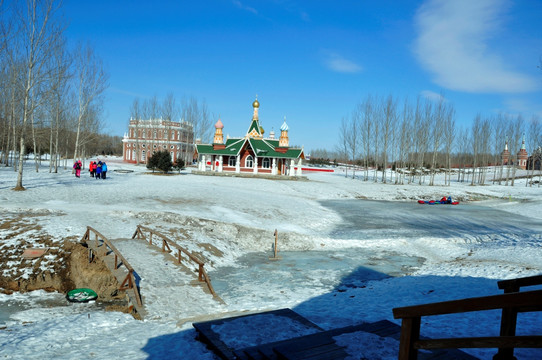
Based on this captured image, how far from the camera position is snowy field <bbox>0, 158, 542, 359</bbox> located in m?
7.30

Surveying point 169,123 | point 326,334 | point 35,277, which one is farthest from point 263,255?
point 169,123

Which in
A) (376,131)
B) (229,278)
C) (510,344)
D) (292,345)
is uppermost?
(376,131)

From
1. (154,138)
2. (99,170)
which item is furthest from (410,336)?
(154,138)

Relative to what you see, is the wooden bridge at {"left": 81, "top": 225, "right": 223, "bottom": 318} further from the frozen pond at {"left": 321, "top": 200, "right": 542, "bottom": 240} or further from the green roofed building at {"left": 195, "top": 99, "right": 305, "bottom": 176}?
the green roofed building at {"left": 195, "top": 99, "right": 305, "bottom": 176}

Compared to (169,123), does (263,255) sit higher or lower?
lower

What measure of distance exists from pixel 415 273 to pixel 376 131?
162ft

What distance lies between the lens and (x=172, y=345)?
22.5 feet

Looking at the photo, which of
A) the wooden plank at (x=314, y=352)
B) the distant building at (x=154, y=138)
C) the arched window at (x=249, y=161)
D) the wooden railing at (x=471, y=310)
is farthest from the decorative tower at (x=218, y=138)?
the wooden railing at (x=471, y=310)

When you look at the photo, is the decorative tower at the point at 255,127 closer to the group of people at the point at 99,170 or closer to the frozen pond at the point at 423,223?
the group of people at the point at 99,170

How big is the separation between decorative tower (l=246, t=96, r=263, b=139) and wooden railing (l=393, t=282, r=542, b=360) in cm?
5268

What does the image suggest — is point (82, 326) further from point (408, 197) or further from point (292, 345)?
point (408, 197)

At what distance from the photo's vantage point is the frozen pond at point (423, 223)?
20.7 m

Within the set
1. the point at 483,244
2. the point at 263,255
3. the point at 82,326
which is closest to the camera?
the point at 82,326

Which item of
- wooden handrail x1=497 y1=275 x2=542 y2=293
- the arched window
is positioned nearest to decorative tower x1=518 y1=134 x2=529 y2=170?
the arched window
